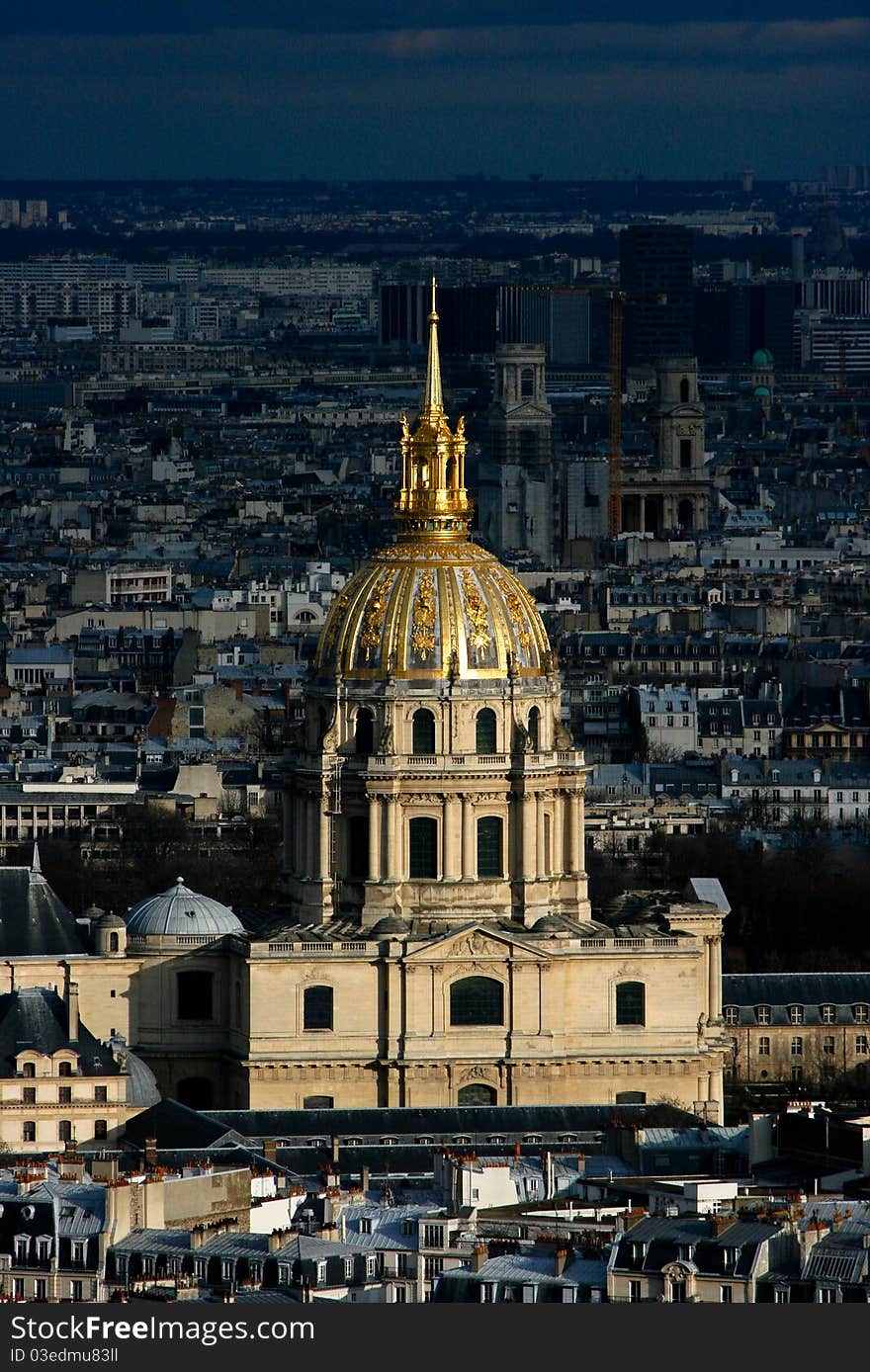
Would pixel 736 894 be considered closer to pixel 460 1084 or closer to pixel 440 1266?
pixel 460 1084

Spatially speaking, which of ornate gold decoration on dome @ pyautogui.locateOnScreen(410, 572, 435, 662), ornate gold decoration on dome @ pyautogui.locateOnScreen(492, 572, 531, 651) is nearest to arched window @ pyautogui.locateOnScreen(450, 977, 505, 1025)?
ornate gold decoration on dome @ pyautogui.locateOnScreen(410, 572, 435, 662)

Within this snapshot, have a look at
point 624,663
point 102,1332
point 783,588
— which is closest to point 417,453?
point 102,1332

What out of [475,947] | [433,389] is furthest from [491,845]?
[433,389]

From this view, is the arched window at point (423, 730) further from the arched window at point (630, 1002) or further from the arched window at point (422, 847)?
the arched window at point (630, 1002)

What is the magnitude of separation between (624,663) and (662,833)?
1499 inches

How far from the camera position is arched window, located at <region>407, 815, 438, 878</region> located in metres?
92.6

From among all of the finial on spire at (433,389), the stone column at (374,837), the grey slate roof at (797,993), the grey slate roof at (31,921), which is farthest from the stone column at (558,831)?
the grey slate roof at (31,921)

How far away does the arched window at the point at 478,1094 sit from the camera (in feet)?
299

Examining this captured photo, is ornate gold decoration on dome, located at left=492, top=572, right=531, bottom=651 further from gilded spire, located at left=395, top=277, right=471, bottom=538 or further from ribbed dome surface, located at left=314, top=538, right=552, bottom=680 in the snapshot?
gilded spire, located at left=395, top=277, right=471, bottom=538

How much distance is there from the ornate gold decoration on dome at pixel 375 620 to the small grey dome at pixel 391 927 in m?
3.78

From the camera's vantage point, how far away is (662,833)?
400 feet

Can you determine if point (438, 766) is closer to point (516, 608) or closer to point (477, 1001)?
point (516, 608)

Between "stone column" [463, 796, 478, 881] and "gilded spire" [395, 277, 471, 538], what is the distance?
404cm

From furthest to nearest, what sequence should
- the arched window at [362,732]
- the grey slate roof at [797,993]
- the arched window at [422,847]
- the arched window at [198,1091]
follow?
the grey slate roof at [797,993]
the arched window at [362,732]
the arched window at [422,847]
the arched window at [198,1091]
